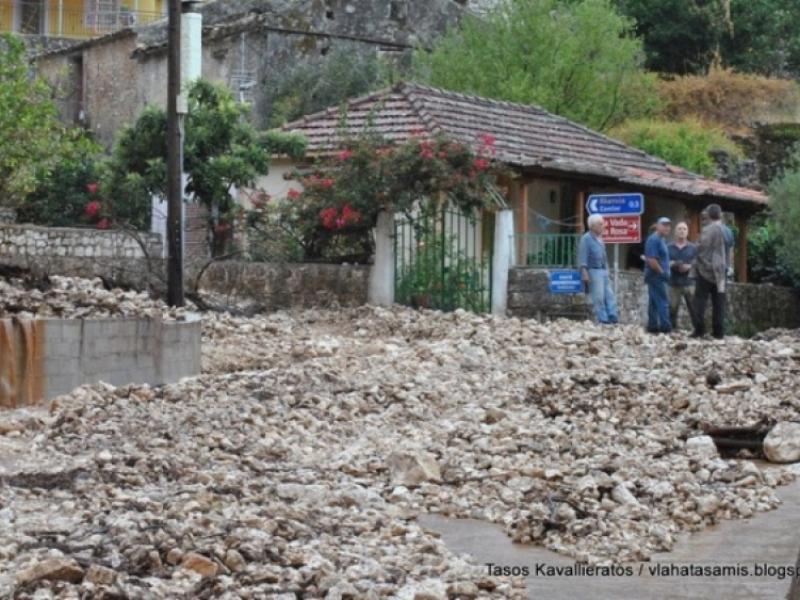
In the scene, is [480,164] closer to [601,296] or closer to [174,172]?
[601,296]

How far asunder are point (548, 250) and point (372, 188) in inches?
129

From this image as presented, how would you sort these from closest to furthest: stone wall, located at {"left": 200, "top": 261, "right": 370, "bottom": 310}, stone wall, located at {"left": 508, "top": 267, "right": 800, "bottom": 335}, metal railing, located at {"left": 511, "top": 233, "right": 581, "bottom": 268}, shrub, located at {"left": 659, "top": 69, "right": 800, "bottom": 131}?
stone wall, located at {"left": 200, "top": 261, "right": 370, "bottom": 310}
stone wall, located at {"left": 508, "top": 267, "right": 800, "bottom": 335}
metal railing, located at {"left": 511, "top": 233, "right": 581, "bottom": 268}
shrub, located at {"left": 659, "top": 69, "right": 800, "bottom": 131}

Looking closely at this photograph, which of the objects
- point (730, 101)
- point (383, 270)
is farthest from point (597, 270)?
point (730, 101)

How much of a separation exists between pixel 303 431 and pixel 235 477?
2642mm

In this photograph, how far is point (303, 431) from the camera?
1470cm

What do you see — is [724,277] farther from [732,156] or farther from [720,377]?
[732,156]

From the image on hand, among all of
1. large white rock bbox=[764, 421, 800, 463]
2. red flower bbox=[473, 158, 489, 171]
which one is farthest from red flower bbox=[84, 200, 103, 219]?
large white rock bbox=[764, 421, 800, 463]

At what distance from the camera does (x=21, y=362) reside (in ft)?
52.6

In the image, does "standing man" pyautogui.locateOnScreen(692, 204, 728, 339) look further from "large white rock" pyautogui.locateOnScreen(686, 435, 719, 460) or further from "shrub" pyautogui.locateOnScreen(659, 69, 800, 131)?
"shrub" pyautogui.locateOnScreen(659, 69, 800, 131)

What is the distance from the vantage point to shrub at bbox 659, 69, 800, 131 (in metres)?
43.0

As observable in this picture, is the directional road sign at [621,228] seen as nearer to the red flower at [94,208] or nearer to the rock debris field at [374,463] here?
the rock debris field at [374,463]


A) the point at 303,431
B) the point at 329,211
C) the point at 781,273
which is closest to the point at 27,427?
the point at 303,431

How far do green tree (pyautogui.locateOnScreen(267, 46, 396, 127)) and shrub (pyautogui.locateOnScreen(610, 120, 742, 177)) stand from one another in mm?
5823

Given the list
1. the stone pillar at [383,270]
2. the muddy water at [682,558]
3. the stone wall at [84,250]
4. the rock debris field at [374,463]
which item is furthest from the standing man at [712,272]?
the muddy water at [682,558]
